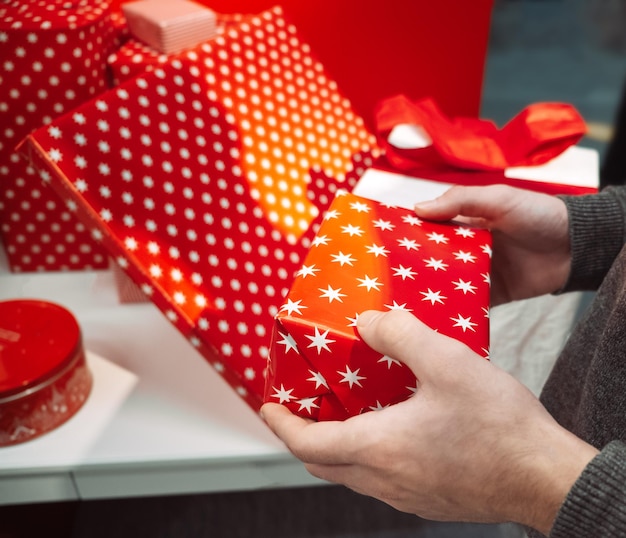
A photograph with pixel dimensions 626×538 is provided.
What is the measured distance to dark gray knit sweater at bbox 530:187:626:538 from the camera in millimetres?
394

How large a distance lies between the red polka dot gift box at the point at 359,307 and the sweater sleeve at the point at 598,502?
0.34 feet

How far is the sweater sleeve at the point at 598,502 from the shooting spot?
39cm

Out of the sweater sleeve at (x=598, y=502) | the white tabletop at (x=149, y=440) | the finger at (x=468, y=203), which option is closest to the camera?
the sweater sleeve at (x=598, y=502)

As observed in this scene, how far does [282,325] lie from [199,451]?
0.33 metres

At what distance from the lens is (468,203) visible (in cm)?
62

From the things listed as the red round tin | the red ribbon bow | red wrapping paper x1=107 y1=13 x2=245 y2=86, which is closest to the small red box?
red wrapping paper x1=107 y1=13 x2=245 y2=86

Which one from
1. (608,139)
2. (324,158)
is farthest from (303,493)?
(608,139)

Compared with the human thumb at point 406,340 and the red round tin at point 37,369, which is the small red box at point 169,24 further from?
the human thumb at point 406,340

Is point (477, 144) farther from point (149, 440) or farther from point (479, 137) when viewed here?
point (149, 440)

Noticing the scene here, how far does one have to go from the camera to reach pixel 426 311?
0.46 meters

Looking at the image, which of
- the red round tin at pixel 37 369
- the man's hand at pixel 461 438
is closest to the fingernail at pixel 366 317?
the man's hand at pixel 461 438

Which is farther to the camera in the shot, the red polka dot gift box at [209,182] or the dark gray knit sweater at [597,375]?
the red polka dot gift box at [209,182]

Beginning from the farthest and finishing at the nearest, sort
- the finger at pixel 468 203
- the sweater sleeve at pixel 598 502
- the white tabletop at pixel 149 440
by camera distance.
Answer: the white tabletop at pixel 149 440 → the finger at pixel 468 203 → the sweater sleeve at pixel 598 502

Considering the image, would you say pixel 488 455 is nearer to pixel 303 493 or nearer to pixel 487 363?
pixel 487 363
